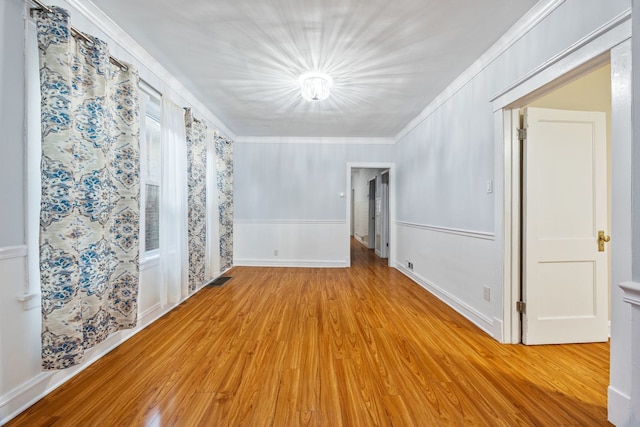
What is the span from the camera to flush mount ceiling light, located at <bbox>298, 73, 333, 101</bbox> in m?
2.75

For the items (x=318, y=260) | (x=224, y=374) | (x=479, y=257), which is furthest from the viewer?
(x=318, y=260)

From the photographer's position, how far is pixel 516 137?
7.16ft

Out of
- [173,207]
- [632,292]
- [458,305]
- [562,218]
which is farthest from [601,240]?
[173,207]

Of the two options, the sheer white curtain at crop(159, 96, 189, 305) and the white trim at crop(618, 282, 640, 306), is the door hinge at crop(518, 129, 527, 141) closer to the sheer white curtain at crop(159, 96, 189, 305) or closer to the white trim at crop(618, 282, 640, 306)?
the white trim at crop(618, 282, 640, 306)

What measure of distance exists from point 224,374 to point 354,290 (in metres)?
2.21

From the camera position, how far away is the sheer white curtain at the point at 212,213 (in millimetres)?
3836

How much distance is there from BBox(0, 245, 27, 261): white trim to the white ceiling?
5.60 ft

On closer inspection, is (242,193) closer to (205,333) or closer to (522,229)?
(205,333)

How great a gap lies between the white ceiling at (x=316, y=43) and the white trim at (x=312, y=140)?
1.55 m

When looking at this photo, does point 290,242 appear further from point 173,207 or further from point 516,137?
point 516,137

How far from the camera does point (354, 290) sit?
12.1ft

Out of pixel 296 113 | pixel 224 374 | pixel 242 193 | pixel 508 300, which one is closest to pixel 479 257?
pixel 508 300

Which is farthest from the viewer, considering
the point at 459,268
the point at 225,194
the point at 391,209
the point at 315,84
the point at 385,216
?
the point at 385,216

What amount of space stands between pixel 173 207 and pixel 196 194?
452mm
